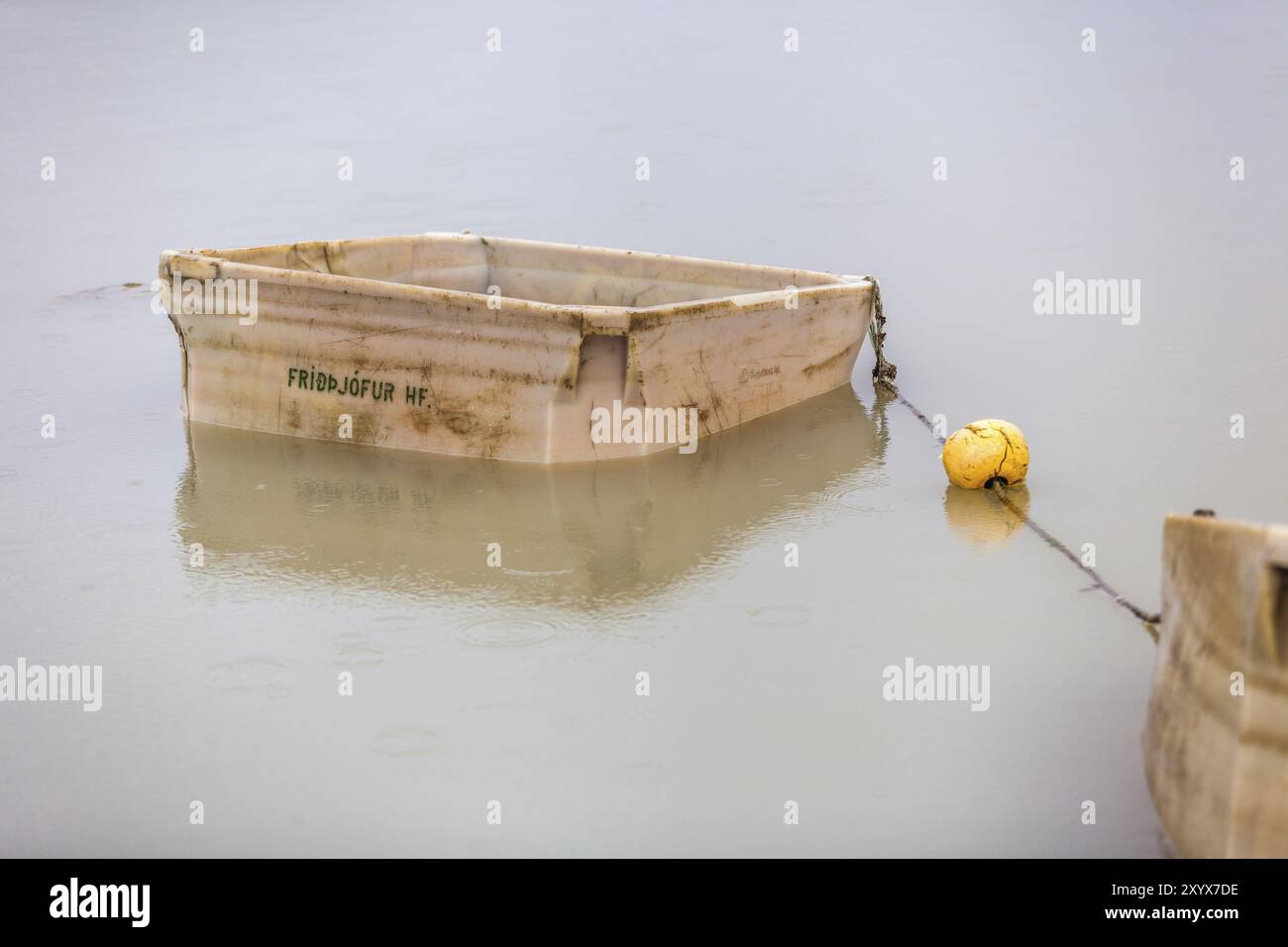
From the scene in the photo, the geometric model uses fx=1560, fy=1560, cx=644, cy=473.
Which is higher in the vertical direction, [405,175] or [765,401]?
[405,175]

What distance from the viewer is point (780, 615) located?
5.30 metres

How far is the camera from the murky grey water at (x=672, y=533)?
427 cm

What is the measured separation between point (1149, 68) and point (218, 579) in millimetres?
11611

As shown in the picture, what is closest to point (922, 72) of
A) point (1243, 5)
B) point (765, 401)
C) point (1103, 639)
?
point (1243, 5)

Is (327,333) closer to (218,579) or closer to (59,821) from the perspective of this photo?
(218,579)

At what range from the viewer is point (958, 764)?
14.2 feet

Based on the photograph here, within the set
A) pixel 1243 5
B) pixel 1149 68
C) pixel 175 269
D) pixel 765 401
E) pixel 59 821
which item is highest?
pixel 1243 5

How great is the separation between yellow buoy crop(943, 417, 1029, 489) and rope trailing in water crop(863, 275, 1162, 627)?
0.06 meters

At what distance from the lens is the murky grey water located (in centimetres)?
427
